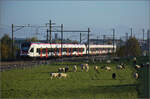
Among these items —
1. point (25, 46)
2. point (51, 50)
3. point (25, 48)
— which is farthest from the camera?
point (51, 50)

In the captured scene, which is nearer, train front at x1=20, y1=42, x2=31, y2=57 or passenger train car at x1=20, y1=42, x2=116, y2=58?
train front at x1=20, y1=42, x2=31, y2=57

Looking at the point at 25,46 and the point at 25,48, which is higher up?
the point at 25,46

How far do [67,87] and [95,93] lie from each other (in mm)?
3064

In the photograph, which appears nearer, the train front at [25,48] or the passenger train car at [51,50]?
the train front at [25,48]

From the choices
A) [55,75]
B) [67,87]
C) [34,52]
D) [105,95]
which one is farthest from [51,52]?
[105,95]

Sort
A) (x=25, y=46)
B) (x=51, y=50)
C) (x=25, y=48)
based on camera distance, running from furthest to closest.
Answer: (x=51, y=50)
(x=25, y=46)
(x=25, y=48)

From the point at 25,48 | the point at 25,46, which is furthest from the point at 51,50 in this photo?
the point at 25,48

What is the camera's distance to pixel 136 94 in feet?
60.4

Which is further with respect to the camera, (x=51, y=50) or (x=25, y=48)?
(x=51, y=50)

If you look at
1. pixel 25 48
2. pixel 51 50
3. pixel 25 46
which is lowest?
pixel 51 50

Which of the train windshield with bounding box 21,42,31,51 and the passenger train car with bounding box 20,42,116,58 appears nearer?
the train windshield with bounding box 21,42,31,51

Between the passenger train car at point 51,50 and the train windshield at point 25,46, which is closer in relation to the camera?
the train windshield at point 25,46

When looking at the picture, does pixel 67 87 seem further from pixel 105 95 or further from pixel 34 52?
pixel 34 52

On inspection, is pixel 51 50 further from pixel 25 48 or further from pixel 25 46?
pixel 25 48
